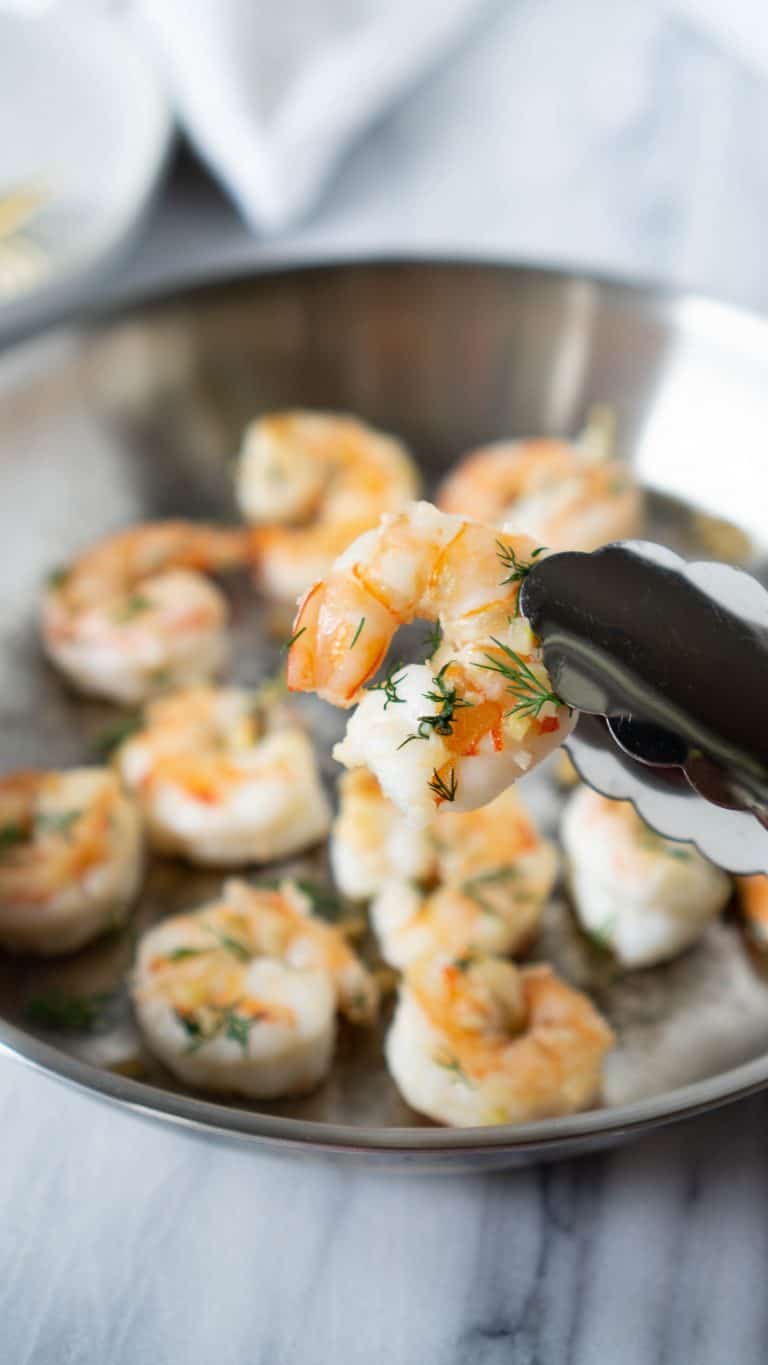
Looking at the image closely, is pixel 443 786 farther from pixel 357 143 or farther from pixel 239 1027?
pixel 357 143

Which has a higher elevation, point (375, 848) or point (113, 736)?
point (375, 848)

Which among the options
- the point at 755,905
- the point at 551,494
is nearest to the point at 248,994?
the point at 755,905

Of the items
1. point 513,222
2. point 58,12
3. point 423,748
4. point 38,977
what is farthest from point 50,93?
point 423,748

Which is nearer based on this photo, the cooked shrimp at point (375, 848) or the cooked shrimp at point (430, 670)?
the cooked shrimp at point (430, 670)

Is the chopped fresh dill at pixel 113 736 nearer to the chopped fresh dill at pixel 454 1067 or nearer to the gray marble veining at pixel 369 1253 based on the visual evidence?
the gray marble veining at pixel 369 1253

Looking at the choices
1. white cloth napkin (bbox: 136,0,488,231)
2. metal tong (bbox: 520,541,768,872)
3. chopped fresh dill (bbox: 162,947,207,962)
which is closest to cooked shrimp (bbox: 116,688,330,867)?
chopped fresh dill (bbox: 162,947,207,962)

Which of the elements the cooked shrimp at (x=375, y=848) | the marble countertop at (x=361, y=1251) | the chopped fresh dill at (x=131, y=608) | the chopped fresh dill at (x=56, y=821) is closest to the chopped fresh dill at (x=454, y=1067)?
the marble countertop at (x=361, y=1251)
